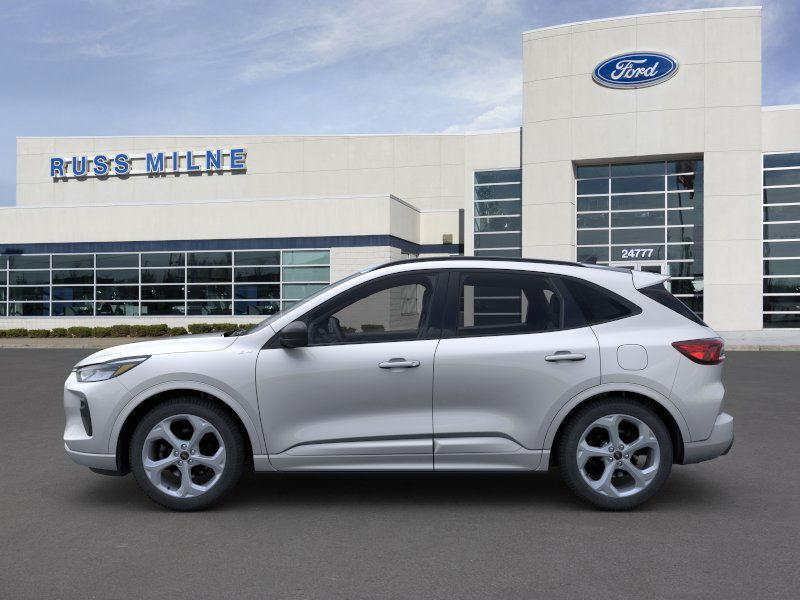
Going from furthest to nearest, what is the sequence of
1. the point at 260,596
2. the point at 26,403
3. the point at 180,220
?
the point at 180,220, the point at 26,403, the point at 260,596

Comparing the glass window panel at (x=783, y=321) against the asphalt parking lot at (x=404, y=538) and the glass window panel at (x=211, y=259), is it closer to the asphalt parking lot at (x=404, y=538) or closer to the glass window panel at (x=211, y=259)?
the glass window panel at (x=211, y=259)

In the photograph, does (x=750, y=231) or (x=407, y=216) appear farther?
(x=407, y=216)

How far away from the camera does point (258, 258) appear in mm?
33438

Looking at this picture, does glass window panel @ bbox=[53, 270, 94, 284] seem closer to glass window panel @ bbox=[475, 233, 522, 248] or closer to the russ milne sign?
the russ milne sign

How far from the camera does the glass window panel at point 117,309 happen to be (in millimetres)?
34688

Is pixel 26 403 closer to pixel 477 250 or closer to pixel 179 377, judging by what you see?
pixel 179 377

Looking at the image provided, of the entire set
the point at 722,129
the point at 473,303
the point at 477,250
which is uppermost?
the point at 722,129

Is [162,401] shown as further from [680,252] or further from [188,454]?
[680,252]

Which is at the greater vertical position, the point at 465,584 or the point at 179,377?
the point at 179,377

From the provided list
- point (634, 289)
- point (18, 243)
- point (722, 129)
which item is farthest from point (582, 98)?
point (634, 289)

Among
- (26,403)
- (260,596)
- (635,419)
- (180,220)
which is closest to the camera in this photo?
(260,596)

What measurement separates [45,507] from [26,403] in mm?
6427

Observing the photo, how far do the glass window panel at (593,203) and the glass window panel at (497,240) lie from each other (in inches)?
119

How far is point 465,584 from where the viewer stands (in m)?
4.11
